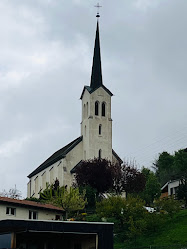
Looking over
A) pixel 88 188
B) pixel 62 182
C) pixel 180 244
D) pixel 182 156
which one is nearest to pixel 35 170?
pixel 62 182

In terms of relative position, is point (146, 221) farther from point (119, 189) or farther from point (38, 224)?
point (119, 189)

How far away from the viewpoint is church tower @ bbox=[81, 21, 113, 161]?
93.0 metres

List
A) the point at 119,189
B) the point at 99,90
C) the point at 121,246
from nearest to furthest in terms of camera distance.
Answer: the point at 121,246 < the point at 119,189 < the point at 99,90

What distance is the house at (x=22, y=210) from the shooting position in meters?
47.4

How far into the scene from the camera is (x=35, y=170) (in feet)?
373

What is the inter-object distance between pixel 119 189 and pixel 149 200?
606 centimetres

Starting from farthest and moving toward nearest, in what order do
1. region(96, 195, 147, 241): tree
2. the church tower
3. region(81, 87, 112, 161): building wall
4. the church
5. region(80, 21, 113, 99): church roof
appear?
region(80, 21, 113, 99): church roof → the church tower → region(81, 87, 112, 161): building wall → the church → region(96, 195, 147, 241): tree

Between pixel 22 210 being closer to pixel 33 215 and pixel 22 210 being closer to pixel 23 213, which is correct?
pixel 23 213

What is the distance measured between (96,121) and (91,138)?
3410 millimetres

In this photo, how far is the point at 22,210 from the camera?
159 feet

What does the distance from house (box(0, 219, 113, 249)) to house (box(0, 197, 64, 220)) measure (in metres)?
5.95

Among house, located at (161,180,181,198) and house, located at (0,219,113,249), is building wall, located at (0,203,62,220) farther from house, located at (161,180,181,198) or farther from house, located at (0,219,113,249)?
house, located at (161,180,181,198)

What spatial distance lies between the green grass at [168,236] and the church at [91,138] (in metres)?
40.4

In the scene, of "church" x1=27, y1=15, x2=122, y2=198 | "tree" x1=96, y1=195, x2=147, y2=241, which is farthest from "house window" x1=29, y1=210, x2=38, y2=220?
"church" x1=27, y1=15, x2=122, y2=198
